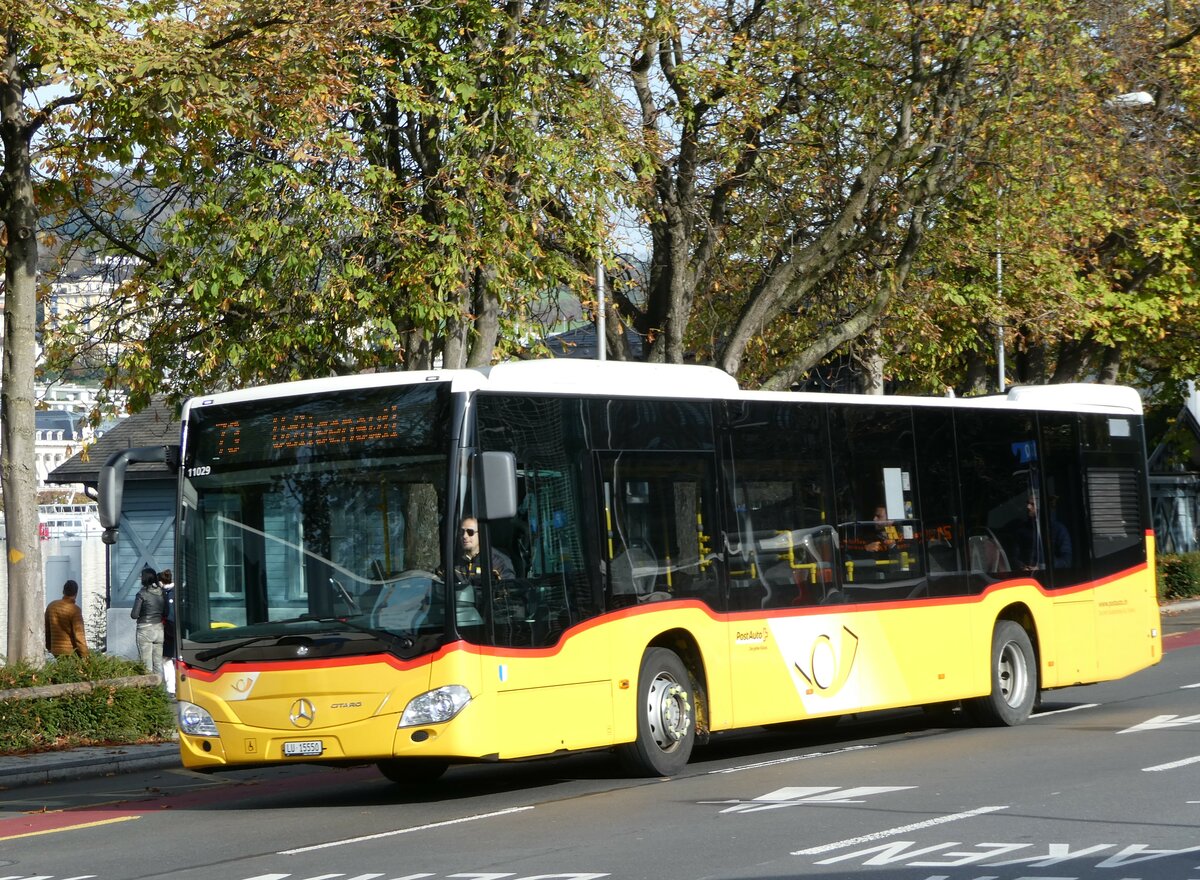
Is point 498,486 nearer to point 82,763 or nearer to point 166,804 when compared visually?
point 166,804

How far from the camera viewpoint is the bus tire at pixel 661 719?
505 inches

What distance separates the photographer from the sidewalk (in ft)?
52.6

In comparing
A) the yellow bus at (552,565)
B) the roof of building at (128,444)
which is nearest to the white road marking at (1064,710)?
the yellow bus at (552,565)

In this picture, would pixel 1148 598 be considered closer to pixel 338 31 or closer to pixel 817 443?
pixel 817 443

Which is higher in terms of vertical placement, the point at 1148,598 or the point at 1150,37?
the point at 1150,37

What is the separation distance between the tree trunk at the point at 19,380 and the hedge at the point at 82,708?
1.47ft

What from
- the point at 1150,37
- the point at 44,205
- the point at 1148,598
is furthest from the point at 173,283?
the point at 1150,37

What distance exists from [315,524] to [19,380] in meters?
7.06

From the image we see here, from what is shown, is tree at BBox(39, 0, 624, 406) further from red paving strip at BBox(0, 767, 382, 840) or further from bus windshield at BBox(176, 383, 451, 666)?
bus windshield at BBox(176, 383, 451, 666)

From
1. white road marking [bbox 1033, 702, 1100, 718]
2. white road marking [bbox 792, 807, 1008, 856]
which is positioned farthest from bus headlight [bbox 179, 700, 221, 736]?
white road marking [bbox 1033, 702, 1100, 718]

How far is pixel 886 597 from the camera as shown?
15133 mm

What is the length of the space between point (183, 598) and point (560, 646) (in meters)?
2.63

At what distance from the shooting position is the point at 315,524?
11.9m

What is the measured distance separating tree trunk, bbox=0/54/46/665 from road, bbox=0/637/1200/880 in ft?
8.64
